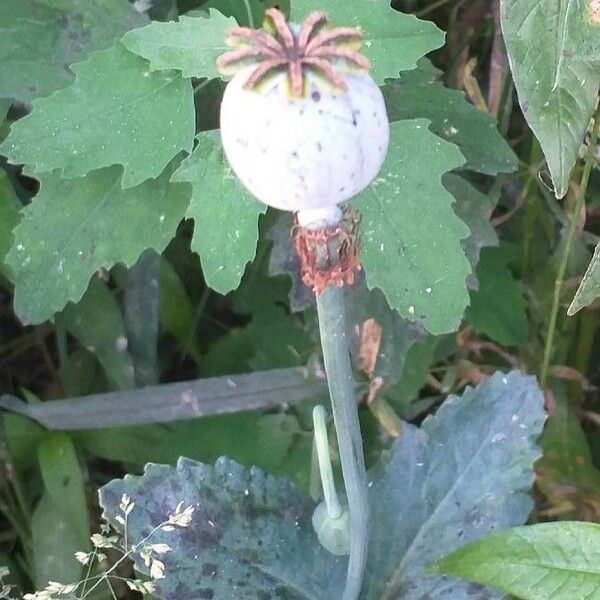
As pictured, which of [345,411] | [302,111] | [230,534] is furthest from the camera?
[230,534]

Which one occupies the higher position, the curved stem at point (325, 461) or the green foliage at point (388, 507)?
the curved stem at point (325, 461)

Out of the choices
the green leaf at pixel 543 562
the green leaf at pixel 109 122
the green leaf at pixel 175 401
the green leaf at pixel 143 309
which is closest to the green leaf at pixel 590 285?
the green leaf at pixel 543 562

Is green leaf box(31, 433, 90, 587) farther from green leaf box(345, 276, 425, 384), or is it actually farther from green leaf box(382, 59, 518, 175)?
green leaf box(382, 59, 518, 175)

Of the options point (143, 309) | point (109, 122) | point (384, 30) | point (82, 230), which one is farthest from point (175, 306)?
point (384, 30)

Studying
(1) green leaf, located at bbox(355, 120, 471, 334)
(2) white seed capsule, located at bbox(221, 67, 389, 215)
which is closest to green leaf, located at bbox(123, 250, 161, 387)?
(1) green leaf, located at bbox(355, 120, 471, 334)

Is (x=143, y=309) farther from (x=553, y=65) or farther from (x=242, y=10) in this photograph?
(x=553, y=65)

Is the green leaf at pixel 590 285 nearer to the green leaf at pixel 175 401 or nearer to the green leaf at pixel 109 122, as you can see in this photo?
the green leaf at pixel 109 122
